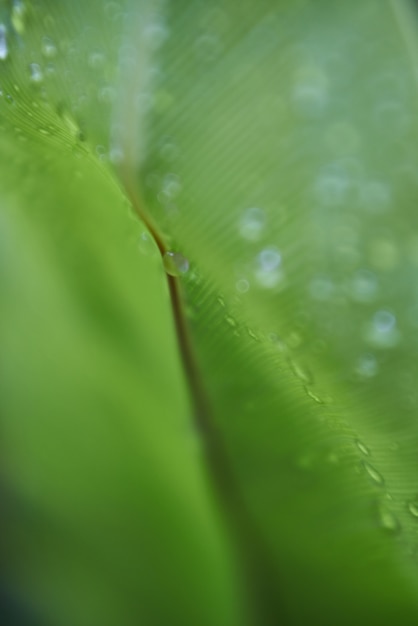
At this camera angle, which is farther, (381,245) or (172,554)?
(172,554)

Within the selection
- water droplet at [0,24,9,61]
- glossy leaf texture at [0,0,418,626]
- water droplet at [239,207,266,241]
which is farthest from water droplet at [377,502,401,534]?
water droplet at [0,24,9,61]

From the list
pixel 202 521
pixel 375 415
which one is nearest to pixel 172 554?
pixel 202 521

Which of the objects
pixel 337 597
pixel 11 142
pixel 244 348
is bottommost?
pixel 337 597

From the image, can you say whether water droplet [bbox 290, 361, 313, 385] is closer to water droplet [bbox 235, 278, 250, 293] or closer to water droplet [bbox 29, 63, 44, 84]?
water droplet [bbox 235, 278, 250, 293]

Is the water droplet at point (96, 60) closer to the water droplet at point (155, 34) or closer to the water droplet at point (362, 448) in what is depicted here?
the water droplet at point (155, 34)

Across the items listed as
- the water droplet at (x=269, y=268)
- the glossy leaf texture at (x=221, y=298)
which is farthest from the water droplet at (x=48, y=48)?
the water droplet at (x=269, y=268)

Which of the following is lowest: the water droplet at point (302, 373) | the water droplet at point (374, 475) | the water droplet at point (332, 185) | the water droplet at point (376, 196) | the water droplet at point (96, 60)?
the water droplet at point (374, 475)

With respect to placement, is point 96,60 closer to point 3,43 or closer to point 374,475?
point 3,43

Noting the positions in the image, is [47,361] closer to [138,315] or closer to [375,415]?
[138,315]
